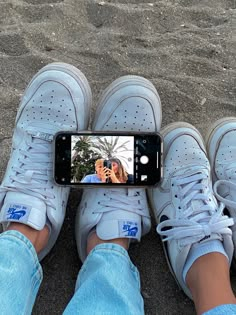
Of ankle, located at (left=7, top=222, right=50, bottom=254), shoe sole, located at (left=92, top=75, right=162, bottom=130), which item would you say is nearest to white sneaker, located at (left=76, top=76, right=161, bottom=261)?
shoe sole, located at (left=92, top=75, right=162, bottom=130)

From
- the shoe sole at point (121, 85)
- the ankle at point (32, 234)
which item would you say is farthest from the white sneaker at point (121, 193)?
the ankle at point (32, 234)

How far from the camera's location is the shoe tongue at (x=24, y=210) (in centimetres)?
129

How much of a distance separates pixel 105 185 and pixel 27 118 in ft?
1.02

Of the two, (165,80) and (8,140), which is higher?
(165,80)

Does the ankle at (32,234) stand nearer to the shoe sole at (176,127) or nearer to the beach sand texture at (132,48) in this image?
the beach sand texture at (132,48)

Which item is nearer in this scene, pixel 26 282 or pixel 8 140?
pixel 26 282

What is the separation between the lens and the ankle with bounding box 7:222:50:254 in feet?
4.20

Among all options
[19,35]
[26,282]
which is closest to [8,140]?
[19,35]

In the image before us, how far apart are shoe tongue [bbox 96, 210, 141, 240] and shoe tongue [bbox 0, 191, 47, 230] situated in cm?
15

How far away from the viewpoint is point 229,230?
4.25 ft

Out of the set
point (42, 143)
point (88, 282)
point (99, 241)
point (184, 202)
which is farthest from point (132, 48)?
point (88, 282)

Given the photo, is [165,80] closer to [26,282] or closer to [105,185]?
[105,185]

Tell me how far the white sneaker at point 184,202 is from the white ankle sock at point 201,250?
0.04ft

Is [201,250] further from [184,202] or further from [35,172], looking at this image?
[35,172]
